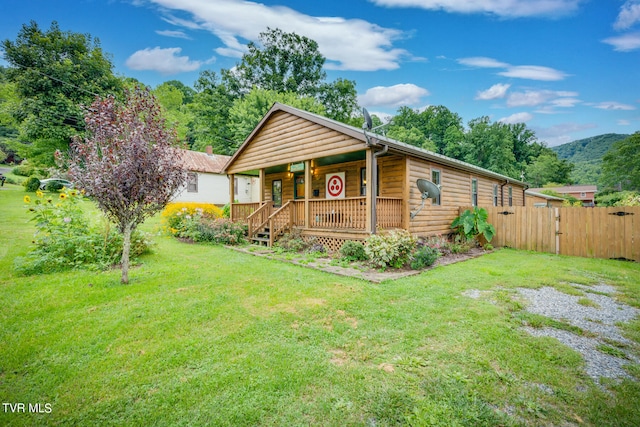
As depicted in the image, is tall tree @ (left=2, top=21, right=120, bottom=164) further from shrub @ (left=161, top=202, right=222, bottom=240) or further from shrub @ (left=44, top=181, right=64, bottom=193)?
shrub @ (left=161, top=202, right=222, bottom=240)

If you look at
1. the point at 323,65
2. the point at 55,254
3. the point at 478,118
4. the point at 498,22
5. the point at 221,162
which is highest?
the point at 323,65

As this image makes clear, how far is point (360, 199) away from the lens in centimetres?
896

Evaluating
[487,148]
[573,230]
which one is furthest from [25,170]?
[487,148]

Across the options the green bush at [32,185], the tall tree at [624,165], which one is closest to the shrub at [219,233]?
the green bush at [32,185]

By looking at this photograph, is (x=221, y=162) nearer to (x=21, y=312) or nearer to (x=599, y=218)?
(x=21, y=312)

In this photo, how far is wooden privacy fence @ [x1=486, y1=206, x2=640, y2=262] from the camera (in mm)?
8633

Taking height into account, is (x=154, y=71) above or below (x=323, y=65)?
below

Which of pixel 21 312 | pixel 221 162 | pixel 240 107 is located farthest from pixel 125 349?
pixel 240 107

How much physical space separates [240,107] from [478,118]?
1505 inches

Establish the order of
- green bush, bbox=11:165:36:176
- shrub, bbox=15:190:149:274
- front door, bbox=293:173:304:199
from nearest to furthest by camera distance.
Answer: shrub, bbox=15:190:149:274 → front door, bbox=293:173:304:199 → green bush, bbox=11:165:36:176

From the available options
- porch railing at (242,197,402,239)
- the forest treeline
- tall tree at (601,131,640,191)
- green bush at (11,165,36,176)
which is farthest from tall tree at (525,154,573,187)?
green bush at (11,165,36,176)

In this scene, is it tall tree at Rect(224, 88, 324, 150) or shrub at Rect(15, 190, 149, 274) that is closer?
shrub at Rect(15, 190, 149, 274)

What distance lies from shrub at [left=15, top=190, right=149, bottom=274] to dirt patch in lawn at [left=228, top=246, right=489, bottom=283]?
3828 mm

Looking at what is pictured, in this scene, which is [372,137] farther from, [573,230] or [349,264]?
[573,230]
